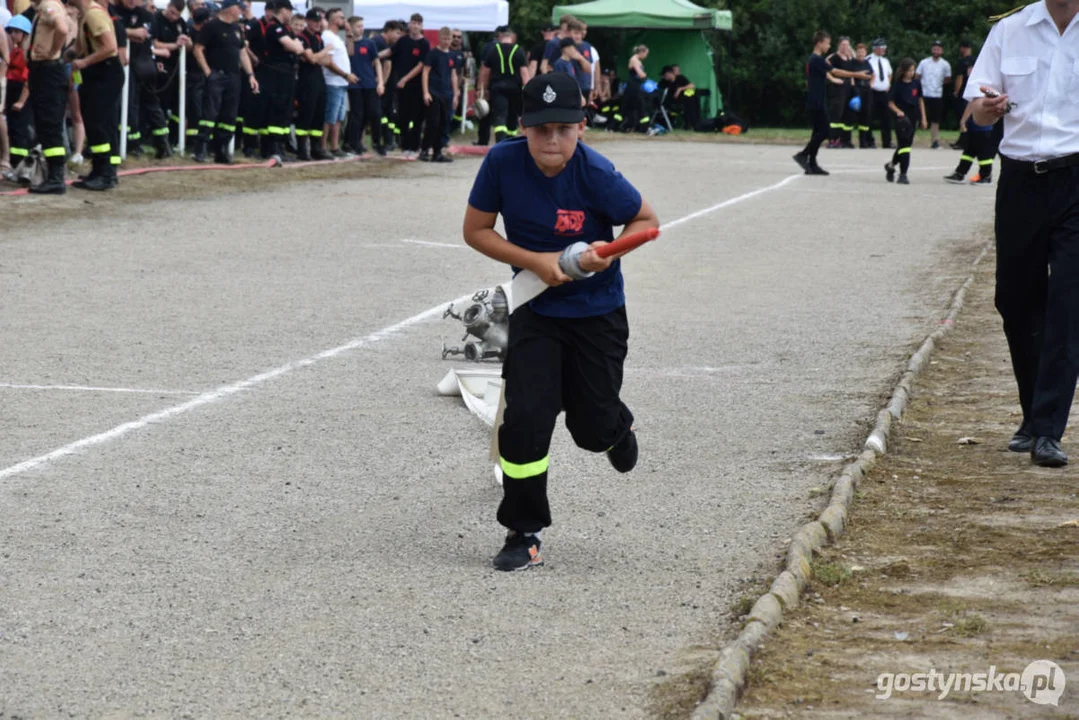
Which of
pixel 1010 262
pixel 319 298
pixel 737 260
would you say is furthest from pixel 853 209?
pixel 1010 262

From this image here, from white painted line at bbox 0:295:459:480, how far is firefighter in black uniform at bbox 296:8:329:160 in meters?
13.3

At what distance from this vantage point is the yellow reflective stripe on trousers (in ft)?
17.5

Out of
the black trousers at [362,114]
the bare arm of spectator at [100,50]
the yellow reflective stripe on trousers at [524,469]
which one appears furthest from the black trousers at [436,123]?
the yellow reflective stripe on trousers at [524,469]

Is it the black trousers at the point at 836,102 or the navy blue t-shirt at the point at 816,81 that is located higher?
the navy blue t-shirt at the point at 816,81

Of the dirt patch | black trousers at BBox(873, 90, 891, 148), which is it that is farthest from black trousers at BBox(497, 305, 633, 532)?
black trousers at BBox(873, 90, 891, 148)

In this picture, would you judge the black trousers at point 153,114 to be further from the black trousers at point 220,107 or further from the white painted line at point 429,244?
the white painted line at point 429,244

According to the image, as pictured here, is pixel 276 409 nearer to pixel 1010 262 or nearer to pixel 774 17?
pixel 1010 262

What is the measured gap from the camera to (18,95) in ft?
57.4

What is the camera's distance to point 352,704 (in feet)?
13.3

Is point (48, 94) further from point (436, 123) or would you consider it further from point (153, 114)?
point (436, 123)

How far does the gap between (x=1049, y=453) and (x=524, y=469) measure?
2632mm

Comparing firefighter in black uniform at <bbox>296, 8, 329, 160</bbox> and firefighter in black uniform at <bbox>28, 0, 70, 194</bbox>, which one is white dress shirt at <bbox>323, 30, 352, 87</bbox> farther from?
firefighter in black uniform at <bbox>28, 0, 70, 194</bbox>

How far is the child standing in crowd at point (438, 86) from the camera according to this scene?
24781mm

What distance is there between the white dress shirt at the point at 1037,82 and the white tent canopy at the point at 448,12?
26911mm
